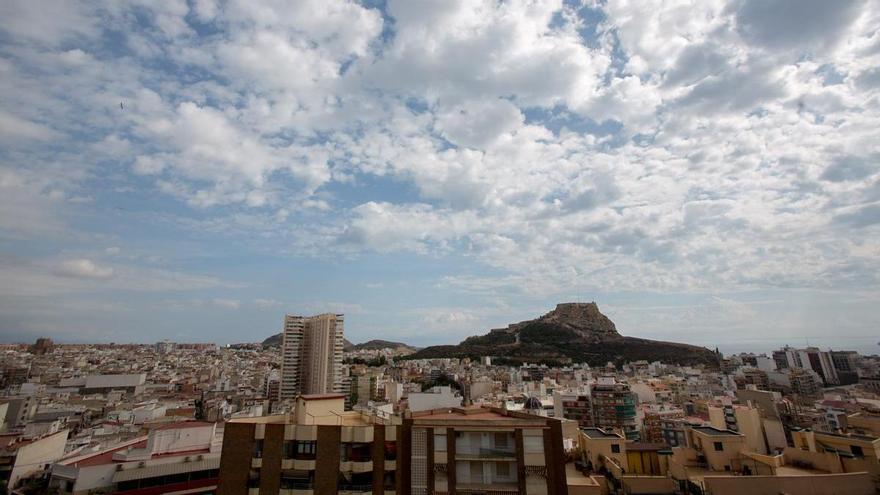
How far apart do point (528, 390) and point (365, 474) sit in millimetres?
59286

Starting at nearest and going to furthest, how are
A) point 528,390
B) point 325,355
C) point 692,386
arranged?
point 528,390 → point 692,386 → point 325,355

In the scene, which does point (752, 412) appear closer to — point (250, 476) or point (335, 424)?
point (335, 424)

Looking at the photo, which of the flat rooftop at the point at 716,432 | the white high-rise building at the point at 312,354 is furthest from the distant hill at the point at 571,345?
the flat rooftop at the point at 716,432

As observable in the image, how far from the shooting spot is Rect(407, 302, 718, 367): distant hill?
456 feet

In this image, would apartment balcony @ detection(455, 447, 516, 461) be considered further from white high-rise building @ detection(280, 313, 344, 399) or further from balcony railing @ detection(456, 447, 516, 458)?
white high-rise building @ detection(280, 313, 344, 399)

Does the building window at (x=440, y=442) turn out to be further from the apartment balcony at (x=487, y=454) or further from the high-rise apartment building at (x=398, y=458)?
the apartment balcony at (x=487, y=454)

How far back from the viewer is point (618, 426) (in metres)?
47.9

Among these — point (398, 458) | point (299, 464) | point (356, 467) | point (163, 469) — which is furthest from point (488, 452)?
point (163, 469)

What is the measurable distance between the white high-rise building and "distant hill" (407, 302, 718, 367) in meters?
63.4

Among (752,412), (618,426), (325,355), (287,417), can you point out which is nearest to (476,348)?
(325,355)

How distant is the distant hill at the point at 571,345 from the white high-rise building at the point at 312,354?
208 ft

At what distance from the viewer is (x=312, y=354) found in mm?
85875

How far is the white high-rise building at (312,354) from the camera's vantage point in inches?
3258

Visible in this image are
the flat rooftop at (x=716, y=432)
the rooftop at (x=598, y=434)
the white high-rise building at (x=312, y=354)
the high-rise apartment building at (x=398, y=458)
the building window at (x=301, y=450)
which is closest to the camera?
the high-rise apartment building at (x=398, y=458)
